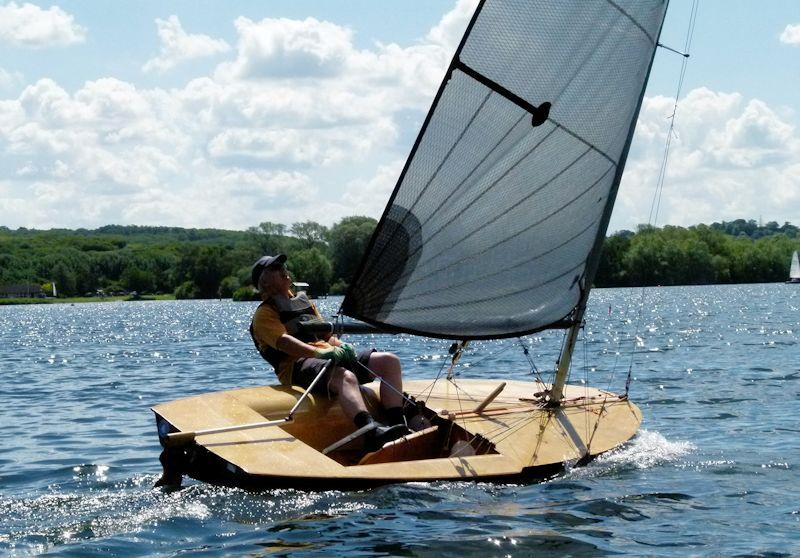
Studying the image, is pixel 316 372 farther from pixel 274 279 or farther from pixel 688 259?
pixel 688 259

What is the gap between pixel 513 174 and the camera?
864cm

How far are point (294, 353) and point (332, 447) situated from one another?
902 mm

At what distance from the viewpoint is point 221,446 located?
757 centimetres

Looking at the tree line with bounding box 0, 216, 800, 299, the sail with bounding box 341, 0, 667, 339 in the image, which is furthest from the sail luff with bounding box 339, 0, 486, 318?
the tree line with bounding box 0, 216, 800, 299

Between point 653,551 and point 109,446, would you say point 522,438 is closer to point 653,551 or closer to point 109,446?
point 653,551

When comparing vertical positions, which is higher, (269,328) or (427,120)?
(427,120)

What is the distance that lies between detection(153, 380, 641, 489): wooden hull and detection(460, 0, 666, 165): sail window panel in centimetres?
218

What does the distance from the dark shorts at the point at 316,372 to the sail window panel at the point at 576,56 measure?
238cm

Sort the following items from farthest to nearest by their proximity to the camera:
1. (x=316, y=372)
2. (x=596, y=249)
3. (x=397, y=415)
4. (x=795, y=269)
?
(x=795, y=269) → (x=596, y=249) → (x=397, y=415) → (x=316, y=372)

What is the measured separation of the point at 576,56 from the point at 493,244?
1516 millimetres

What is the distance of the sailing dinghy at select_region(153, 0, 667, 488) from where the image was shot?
316 inches

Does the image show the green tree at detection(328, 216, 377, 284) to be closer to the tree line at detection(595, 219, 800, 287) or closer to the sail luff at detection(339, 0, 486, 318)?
the tree line at detection(595, 219, 800, 287)

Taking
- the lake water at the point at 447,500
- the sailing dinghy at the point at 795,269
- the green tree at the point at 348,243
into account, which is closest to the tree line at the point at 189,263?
the green tree at the point at 348,243

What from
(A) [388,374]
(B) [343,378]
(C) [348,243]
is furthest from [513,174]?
(C) [348,243]
